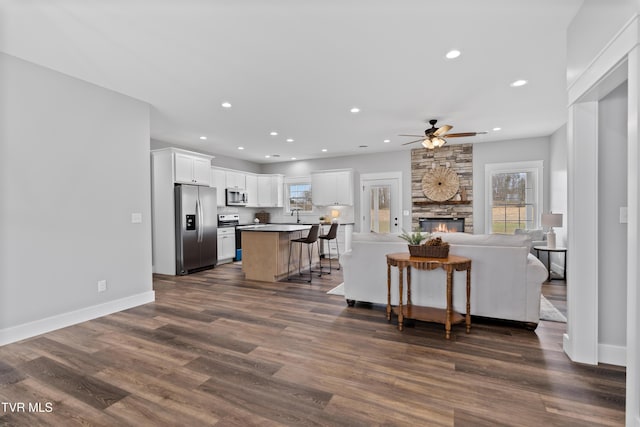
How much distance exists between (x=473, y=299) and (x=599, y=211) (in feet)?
→ 4.59

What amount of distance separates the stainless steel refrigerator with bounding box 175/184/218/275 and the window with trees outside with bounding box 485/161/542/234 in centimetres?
620

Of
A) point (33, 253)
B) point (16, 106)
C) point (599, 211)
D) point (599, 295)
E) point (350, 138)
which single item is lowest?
point (599, 295)

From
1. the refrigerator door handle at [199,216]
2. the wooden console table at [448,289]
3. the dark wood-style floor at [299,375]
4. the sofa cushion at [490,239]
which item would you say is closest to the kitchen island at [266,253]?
the refrigerator door handle at [199,216]

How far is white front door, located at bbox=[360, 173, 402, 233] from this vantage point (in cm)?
755

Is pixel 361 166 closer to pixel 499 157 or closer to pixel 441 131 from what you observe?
pixel 499 157

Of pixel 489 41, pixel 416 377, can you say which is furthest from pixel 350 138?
pixel 416 377

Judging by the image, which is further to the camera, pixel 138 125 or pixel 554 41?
pixel 138 125

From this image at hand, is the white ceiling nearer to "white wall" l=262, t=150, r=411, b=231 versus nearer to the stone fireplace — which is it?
the stone fireplace

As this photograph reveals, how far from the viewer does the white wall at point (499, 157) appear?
6.29 metres

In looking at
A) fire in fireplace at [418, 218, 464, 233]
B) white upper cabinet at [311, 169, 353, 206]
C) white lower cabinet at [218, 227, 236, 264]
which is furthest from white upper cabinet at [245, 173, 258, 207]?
fire in fireplace at [418, 218, 464, 233]

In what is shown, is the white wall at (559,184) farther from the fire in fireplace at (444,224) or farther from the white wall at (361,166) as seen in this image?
the white wall at (361,166)

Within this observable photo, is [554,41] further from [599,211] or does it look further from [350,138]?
[350,138]

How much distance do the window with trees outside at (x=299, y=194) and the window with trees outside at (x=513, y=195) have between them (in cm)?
464

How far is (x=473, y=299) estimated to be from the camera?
3.16 metres
